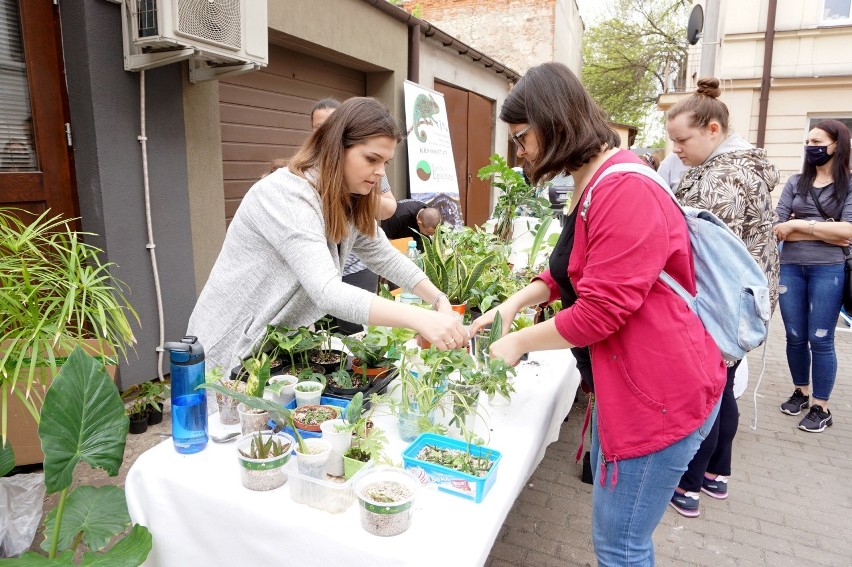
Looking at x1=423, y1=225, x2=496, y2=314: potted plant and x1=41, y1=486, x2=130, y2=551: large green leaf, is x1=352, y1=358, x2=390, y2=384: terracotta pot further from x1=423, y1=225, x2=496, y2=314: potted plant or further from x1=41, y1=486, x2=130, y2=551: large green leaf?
x1=41, y1=486, x2=130, y2=551: large green leaf

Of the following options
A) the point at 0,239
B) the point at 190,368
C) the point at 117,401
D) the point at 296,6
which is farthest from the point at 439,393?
the point at 296,6

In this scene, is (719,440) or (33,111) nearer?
(719,440)

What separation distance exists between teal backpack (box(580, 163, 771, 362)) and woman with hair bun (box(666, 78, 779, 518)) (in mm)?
1189

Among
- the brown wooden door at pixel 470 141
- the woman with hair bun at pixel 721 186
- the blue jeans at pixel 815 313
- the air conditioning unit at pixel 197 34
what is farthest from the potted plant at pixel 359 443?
the brown wooden door at pixel 470 141

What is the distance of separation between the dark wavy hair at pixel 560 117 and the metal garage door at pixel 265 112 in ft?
12.0

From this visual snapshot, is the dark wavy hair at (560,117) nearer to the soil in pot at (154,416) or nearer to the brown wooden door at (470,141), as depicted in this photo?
the soil in pot at (154,416)

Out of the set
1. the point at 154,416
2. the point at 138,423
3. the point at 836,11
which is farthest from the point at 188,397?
the point at 836,11

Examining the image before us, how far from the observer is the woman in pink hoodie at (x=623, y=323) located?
1.35 meters

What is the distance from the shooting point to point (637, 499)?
4.84 feet

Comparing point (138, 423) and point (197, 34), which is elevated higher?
point (197, 34)

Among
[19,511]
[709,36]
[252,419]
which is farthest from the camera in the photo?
[709,36]

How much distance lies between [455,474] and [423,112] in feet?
21.3

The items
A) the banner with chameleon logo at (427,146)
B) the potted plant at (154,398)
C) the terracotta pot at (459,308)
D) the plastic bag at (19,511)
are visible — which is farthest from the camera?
the banner with chameleon logo at (427,146)

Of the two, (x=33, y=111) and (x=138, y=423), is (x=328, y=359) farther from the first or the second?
(x=33, y=111)
